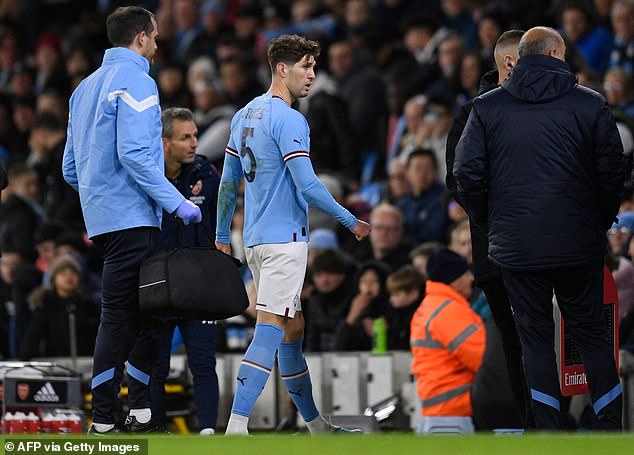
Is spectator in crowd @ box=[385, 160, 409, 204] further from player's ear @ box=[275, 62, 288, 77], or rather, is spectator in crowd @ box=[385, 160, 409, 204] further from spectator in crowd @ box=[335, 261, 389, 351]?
player's ear @ box=[275, 62, 288, 77]

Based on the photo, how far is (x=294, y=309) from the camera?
8.27m

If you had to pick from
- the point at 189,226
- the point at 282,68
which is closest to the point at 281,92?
the point at 282,68

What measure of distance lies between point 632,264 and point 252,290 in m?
3.65

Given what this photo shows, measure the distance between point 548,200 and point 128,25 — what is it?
2616 mm

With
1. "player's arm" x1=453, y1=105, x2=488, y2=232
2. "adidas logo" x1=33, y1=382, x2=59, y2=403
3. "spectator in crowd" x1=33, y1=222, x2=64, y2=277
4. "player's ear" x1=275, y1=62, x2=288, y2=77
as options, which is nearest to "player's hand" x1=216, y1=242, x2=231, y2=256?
"player's ear" x1=275, y1=62, x2=288, y2=77

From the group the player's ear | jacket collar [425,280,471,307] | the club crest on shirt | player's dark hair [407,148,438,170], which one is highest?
the player's ear

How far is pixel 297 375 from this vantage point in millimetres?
8555

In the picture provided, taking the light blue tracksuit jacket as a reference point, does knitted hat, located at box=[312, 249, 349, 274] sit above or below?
below

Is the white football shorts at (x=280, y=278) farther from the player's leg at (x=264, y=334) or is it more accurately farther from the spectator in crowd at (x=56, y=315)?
the spectator in crowd at (x=56, y=315)

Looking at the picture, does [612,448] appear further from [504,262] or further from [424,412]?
[424,412]

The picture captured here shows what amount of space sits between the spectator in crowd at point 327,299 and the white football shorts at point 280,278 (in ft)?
14.4

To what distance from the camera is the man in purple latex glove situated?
8.23 m

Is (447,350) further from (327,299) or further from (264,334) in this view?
(327,299)

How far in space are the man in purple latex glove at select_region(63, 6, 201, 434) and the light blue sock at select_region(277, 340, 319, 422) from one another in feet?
2.82
